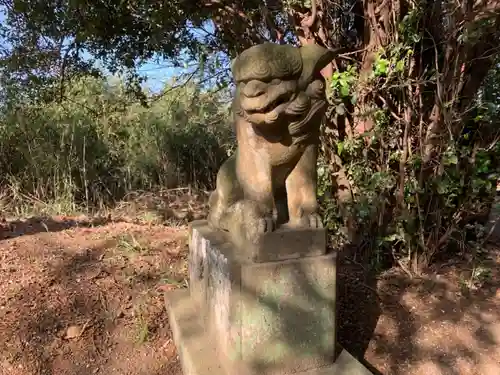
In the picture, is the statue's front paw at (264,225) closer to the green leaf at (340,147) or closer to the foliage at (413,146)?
the foliage at (413,146)

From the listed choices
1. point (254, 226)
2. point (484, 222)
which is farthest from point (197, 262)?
point (484, 222)

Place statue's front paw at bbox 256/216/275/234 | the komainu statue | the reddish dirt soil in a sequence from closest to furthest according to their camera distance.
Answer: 1. the komainu statue
2. statue's front paw at bbox 256/216/275/234
3. the reddish dirt soil

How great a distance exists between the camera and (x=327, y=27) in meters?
3.08

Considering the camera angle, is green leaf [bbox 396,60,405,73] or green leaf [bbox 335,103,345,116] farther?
green leaf [bbox 335,103,345,116]

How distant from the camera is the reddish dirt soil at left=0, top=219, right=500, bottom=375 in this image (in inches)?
92.0

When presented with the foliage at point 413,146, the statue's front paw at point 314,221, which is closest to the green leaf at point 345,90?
the foliage at point 413,146

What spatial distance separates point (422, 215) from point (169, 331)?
1.66 metres

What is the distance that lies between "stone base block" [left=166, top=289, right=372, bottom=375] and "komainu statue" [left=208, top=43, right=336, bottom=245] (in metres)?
0.52

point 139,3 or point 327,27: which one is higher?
point 139,3

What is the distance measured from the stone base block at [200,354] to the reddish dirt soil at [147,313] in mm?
185

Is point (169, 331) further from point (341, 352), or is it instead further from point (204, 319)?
point (341, 352)

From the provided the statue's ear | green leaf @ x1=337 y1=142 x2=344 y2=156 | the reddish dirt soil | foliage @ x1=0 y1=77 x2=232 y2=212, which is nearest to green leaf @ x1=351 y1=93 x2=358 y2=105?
green leaf @ x1=337 y1=142 x2=344 y2=156

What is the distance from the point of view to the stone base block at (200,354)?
1.87 metres

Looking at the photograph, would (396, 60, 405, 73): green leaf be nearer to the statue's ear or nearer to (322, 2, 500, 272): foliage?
(322, 2, 500, 272): foliage
